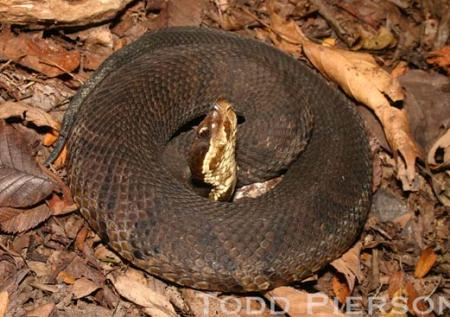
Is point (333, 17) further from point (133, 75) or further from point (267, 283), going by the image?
point (267, 283)

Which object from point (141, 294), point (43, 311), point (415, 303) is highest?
point (43, 311)

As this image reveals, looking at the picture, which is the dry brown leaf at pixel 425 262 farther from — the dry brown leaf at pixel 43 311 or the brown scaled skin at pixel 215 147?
the dry brown leaf at pixel 43 311

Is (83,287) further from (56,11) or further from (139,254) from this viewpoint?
(56,11)

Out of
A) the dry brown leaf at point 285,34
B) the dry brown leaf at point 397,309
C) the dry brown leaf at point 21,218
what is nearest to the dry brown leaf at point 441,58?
the dry brown leaf at point 285,34

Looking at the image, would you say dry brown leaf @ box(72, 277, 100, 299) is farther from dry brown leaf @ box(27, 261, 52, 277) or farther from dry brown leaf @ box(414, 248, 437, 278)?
dry brown leaf @ box(414, 248, 437, 278)

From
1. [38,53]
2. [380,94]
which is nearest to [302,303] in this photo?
[380,94]
